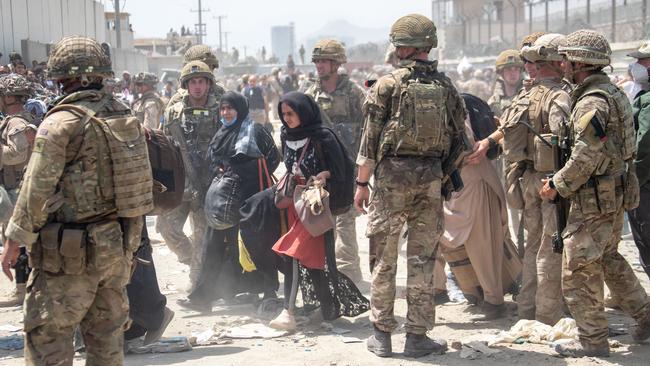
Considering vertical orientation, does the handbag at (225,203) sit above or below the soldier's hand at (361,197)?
below

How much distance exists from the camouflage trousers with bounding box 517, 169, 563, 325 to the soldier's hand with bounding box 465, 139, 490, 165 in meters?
0.36

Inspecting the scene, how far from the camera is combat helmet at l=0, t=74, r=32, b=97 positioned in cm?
725

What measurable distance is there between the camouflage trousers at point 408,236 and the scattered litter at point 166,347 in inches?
54.2

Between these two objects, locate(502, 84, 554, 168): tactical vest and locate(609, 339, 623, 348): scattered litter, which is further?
locate(502, 84, 554, 168): tactical vest

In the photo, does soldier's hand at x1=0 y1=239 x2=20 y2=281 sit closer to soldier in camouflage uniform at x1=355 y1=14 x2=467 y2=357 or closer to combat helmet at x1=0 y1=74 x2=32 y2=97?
soldier in camouflage uniform at x1=355 y1=14 x2=467 y2=357

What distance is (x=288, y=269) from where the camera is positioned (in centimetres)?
706

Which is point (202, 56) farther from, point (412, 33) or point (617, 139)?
point (617, 139)

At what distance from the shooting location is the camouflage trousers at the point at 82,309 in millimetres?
4465

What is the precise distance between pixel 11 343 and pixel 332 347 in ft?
7.65

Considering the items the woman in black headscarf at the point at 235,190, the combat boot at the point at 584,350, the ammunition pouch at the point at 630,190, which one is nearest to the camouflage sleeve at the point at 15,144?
the woman in black headscarf at the point at 235,190

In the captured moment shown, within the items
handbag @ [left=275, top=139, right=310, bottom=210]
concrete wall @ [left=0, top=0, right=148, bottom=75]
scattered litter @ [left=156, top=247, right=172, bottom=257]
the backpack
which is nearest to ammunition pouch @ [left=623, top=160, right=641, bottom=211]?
handbag @ [left=275, top=139, right=310, bottom=210]

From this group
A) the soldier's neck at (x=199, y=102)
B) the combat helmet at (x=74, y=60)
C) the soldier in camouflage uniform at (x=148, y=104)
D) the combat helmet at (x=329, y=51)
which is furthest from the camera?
the soldier in camouflage uniform at (x=148, y=104)

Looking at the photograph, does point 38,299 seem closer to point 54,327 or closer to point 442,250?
point 54,327

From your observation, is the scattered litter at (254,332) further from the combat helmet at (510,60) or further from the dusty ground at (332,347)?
the combat helmet at (510,60)
